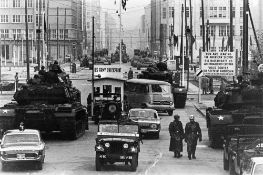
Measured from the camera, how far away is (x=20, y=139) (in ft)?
82.2

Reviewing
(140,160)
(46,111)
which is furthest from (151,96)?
(140,160)

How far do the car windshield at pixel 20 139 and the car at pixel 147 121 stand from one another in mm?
9564

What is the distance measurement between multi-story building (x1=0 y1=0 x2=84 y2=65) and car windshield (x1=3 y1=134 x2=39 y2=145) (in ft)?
305

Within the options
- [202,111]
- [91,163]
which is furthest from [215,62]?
[91,163]

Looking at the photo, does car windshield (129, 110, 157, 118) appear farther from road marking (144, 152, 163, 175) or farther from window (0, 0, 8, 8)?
window (0, 0, 8, 8)

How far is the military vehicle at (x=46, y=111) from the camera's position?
33.6 meters

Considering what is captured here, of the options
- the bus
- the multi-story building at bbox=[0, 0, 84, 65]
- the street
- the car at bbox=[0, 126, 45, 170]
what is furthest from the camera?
the multi-story building at bbox=[0, 0, 84, 65]

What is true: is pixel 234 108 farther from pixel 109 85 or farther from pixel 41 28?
pixel 41 28

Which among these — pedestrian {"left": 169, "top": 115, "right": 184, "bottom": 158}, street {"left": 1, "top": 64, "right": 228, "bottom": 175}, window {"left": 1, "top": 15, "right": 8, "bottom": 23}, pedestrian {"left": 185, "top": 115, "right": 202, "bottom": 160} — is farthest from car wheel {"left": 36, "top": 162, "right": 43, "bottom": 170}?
window {"left": 1, "top": 15, "right": 8, "bottom": 23}

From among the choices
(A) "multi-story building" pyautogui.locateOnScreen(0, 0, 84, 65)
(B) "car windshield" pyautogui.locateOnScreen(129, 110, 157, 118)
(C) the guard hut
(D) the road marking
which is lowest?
(D) the road marking

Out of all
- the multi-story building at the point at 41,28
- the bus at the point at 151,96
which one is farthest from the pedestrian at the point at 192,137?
the multi-story building at the point at 41,28

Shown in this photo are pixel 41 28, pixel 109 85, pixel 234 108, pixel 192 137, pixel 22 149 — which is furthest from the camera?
pixel 41 28

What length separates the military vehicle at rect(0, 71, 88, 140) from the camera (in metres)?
33.6

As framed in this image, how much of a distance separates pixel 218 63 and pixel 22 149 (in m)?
30.7
